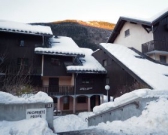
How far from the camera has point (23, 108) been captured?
6.03 m

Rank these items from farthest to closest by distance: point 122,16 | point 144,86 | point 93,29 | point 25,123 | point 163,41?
point 93,29
point 122,16
point 163,41
point 144,86
point 25,123

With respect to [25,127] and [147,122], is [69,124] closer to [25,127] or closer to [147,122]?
[147,122]

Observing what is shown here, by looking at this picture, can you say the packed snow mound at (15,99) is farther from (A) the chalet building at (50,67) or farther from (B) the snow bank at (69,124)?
(A) the chalet building at (50,67)

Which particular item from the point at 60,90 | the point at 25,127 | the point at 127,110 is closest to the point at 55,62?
the point at 60,90

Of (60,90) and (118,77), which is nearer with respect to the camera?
(118,77)

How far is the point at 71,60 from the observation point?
21.6m

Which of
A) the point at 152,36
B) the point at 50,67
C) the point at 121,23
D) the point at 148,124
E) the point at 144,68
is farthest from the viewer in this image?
the point at 121,23

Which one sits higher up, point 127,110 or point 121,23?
point 121,23

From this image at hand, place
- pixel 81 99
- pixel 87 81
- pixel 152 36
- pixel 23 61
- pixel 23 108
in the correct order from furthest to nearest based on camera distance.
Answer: pixel 81 99, pixel 87 81, pixel 23 61, pixel 152 36, pixel 23 108

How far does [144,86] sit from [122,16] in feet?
43.0

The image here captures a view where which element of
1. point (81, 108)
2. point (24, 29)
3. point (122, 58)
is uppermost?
point (24, 29)

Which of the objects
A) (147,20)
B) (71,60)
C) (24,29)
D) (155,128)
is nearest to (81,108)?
(71,60)

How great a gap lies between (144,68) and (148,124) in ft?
33.3

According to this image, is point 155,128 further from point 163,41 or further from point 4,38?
point 4,38
